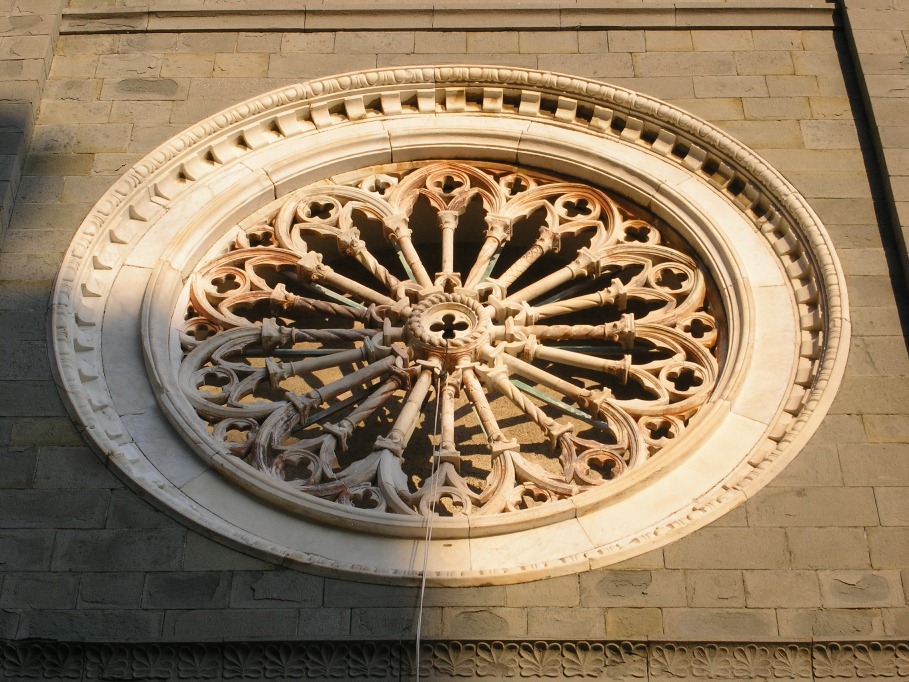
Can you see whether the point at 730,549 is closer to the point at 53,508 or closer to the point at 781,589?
the point at 781,589

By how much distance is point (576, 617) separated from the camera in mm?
9555

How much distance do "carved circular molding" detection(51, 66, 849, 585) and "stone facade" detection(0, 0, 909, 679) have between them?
0.20 m

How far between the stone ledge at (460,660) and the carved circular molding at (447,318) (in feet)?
1.75

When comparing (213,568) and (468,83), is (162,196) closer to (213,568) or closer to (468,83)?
(468,83)

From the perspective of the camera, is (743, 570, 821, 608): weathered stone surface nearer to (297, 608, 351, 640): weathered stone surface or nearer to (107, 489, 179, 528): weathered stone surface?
(297, 608, 351, 640): weathered stone surface

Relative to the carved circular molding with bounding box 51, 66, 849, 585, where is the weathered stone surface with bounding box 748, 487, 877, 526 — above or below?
below

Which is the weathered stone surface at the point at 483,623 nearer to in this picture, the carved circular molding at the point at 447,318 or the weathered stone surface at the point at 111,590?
the carved circular molding at the point at 447,318

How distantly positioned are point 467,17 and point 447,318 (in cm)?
292

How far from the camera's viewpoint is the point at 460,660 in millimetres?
9352

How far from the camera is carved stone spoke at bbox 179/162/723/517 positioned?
35.8ft

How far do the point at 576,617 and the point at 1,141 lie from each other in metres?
5.67

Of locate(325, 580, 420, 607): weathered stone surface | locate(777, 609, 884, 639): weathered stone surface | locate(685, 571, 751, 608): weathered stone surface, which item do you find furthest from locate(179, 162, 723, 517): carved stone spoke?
locate(777, 609, 884, 639): weathered stone surface

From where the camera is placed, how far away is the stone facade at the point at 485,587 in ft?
30.8

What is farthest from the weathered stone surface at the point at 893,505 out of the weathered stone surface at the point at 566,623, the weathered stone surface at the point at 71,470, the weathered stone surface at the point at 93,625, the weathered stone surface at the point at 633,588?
the weathered stone surface at the point at 71,470
